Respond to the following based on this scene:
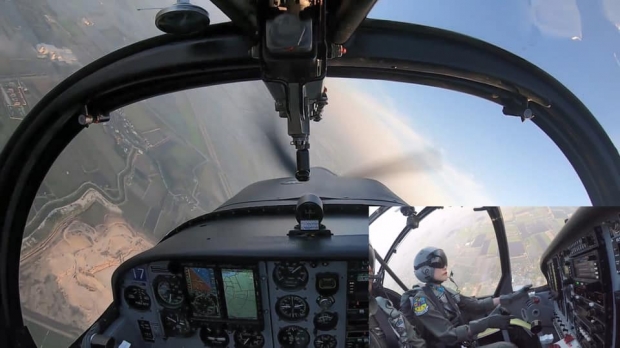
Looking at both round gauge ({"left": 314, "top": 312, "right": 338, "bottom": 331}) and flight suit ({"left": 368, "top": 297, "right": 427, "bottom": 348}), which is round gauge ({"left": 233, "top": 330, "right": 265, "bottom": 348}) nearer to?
round gauge ({"left": 314, "top": 312, "right": 338, "bottom": 331})

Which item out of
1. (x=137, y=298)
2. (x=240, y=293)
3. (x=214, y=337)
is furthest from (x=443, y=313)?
(x=137, y=298)

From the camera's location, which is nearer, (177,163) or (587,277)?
(587,277)

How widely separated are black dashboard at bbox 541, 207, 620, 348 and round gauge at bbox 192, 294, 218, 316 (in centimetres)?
199

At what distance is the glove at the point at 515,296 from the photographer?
3.57ft

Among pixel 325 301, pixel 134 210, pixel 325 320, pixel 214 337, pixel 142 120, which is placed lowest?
pixel 214 337

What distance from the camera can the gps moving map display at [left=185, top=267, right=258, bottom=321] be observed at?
2.44m

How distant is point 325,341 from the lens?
2.51 m

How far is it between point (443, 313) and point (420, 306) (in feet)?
0.21

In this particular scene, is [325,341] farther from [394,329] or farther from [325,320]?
[394,329]

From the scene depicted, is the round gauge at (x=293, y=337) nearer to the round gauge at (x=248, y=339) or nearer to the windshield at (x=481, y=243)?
the round gauge at (x=248, y=339)

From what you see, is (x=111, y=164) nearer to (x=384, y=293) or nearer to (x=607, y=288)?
(x=384, y=293)

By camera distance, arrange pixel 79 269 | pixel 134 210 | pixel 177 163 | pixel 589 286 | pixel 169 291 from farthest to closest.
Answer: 1. pixel 177 163
2. pixel 134 210
3. pixel 79 269
4. pixel 169 291
5. pixel 589 286

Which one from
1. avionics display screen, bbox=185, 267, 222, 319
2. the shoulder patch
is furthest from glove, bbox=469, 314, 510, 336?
avionics display screen, bbox=185, 267, 222, 319

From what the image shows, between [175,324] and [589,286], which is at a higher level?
[589,286]
